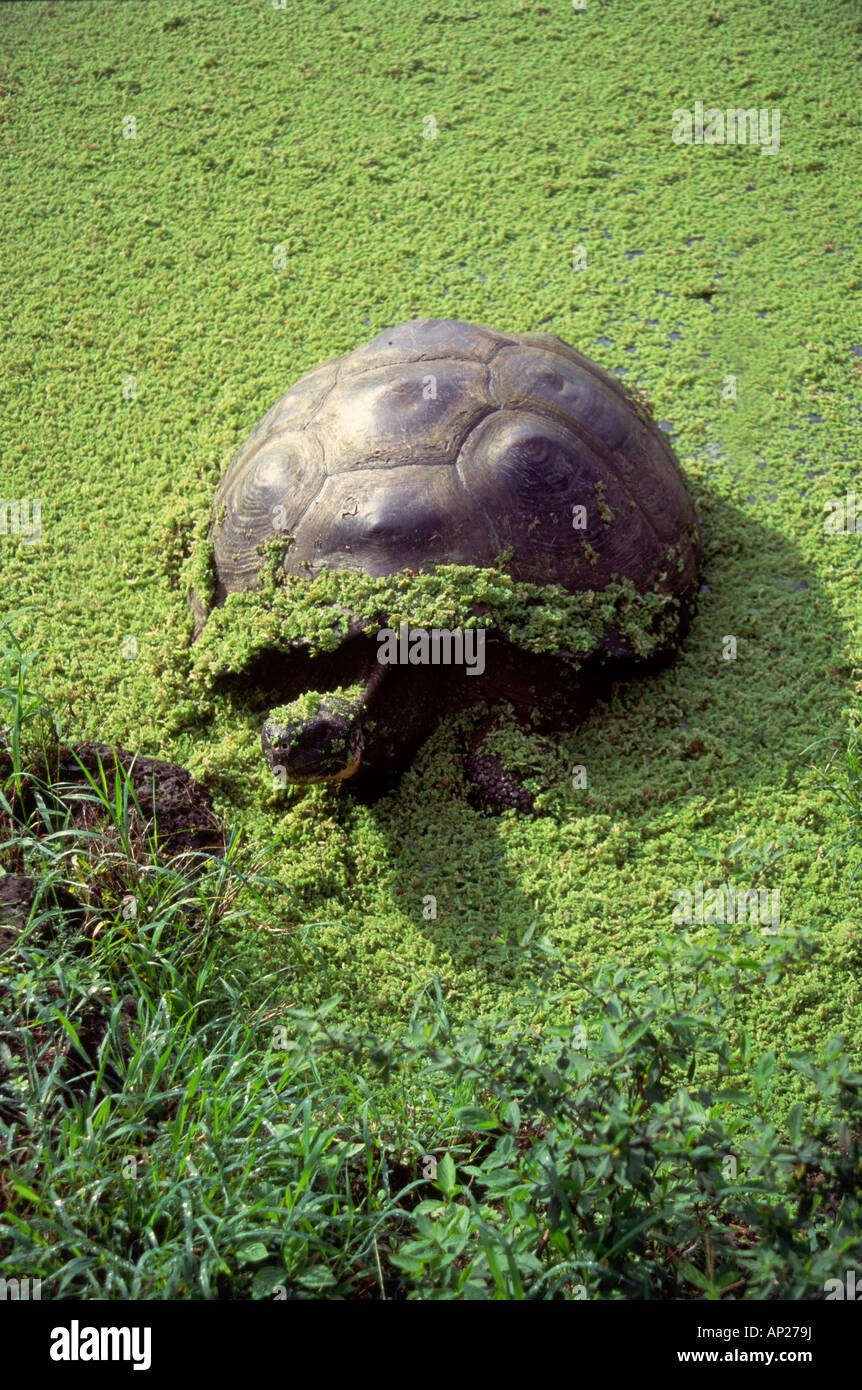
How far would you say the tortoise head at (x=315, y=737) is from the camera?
9.53 ft

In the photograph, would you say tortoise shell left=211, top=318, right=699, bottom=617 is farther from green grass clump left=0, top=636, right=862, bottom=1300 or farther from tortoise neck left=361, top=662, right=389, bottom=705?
green grass clump left=0, top=636, right=862, bottom=1300

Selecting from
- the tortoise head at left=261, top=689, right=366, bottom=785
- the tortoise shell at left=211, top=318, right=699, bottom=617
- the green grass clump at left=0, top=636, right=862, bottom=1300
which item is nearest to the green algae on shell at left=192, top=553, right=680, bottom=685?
the tortoise shell at left=211, top=318, right=699, bottom=617

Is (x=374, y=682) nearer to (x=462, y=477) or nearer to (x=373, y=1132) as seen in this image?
(x=462, y=477)

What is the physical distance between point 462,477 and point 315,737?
0.90 m

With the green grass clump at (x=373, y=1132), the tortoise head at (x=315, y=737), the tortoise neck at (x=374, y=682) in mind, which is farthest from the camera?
the tortoise neck at (x=374, y=682)

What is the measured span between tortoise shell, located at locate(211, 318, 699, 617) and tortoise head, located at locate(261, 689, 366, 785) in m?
0.42

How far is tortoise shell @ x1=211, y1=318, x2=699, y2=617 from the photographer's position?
311cm

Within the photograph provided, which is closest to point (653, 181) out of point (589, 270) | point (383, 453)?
point (589, 270)

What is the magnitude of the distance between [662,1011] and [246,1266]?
35.7 inches

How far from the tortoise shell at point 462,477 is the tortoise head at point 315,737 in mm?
420

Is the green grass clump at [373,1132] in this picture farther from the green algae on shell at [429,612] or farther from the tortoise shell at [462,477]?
the tortoise shell at [462,477]

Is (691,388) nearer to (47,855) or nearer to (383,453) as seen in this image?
(383,453)

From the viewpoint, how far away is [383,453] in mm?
3207

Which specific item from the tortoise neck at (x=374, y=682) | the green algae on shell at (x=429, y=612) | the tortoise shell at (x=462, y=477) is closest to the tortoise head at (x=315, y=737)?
the tortoise neck at (x=374, y=682)
